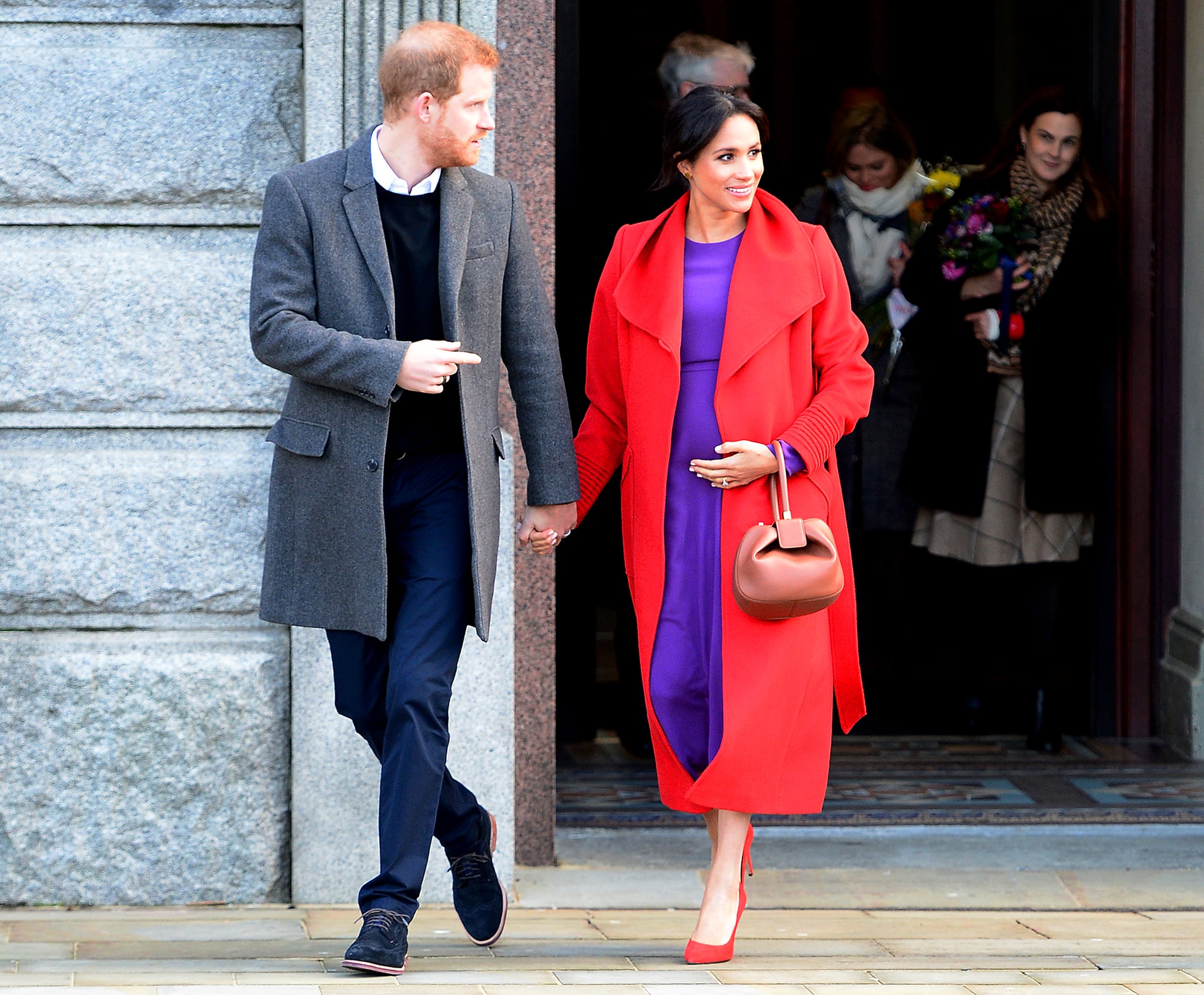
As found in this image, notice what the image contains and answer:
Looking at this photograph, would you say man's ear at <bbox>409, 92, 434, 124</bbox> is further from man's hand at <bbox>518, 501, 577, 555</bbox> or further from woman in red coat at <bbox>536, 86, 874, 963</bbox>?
man's hand at <bbox>518, 501, 577, 555</bbox>

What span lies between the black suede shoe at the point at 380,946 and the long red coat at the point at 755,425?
70 cm

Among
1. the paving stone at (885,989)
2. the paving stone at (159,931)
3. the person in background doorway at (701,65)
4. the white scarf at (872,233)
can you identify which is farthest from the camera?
the white scarf at (872,233)

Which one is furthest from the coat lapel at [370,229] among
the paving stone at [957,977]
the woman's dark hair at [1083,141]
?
the woman's dark hair at [1083,141]

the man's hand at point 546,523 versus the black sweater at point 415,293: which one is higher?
the black sweater at point 415,293

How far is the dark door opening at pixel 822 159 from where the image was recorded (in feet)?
22.0

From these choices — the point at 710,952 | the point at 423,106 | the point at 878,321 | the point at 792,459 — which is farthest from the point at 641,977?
the point at 878,321

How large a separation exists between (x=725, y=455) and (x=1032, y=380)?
277 cm

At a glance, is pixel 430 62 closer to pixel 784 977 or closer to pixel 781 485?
pixel 781 485

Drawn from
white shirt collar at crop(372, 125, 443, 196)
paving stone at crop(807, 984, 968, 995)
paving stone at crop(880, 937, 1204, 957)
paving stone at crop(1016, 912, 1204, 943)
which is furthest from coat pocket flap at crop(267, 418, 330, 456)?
paving stone at crop(1016, 912, 1204, 943)

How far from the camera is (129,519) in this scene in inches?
183

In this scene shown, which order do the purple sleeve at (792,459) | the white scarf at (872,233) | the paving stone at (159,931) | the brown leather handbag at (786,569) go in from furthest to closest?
the white scarf at (872,233), the paving stone at (159,931), the purple sleeve at (792,459), the brown leather handbag at (786,569)

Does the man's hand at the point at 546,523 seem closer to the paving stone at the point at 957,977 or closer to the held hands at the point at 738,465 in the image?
the held hands at the point at 738,465

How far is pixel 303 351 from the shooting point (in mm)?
3795

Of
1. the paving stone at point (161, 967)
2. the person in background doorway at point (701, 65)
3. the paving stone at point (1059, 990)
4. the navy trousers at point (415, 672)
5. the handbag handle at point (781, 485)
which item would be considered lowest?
the paving stone at point (161, 967)
